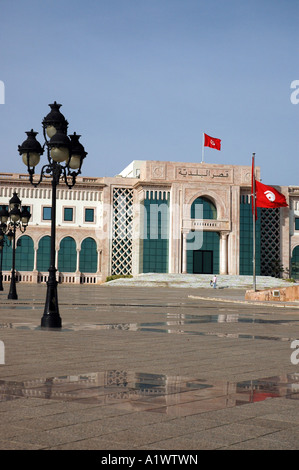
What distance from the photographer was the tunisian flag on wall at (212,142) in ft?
227

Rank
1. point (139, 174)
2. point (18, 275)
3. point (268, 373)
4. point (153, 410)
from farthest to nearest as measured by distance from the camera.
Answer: point (139, 174) → point (18, 275) → point (268, 373) → point (153, 410)

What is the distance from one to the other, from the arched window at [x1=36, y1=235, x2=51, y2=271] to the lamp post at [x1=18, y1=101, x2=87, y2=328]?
57.4 metres

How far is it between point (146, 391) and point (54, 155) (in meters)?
8.77

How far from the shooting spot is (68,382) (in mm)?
7051

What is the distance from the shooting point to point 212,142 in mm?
69875

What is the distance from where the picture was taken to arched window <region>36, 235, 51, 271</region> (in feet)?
237

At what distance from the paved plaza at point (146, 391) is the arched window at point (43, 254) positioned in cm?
6019

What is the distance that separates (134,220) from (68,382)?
2610 inches

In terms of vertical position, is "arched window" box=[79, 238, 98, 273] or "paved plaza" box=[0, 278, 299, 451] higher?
"arched window" box=[79, 238, 98, 273]

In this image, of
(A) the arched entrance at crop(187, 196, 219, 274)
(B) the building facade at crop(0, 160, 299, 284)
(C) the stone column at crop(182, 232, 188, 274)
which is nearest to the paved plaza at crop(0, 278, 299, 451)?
(C) the stone column at crop(182, 232, 188, 274)

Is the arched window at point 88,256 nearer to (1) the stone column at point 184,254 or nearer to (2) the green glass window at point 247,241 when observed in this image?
(1) the stone column at point 184,254

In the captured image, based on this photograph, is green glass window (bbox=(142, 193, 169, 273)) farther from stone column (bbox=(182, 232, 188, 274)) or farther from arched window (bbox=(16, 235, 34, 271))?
arched window (bbox=(16, 235, 34, 271))
